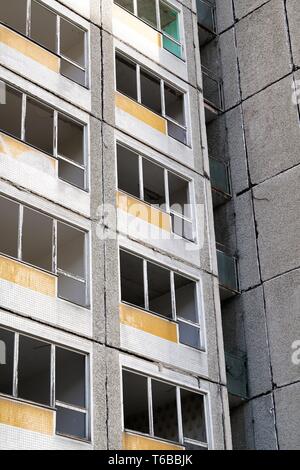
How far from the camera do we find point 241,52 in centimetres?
2830

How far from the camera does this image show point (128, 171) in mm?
23562

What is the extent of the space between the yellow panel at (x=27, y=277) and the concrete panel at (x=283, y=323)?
6.89 metres

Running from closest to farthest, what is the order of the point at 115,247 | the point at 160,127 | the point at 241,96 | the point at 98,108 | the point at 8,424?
the point at 8,424
the point at 115,247
the point at 98,108
the point at 160,127
the point at 241,96

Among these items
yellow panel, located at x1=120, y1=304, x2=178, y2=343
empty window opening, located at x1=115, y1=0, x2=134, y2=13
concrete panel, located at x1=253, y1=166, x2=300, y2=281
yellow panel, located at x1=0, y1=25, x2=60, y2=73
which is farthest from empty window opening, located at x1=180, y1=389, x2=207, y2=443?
empty window opening, located at x1=115, y1=0, x2=134, y2=13

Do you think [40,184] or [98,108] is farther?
[98,108]

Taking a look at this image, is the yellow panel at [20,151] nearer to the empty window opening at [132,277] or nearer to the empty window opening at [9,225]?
the empty window opening at [9,225]

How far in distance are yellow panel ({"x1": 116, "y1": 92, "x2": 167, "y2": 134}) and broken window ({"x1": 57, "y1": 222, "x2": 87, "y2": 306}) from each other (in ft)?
14.0

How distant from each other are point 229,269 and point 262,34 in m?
7.36

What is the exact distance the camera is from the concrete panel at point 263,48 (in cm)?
2684

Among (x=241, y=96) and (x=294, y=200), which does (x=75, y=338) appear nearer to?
(x=294, y=200)


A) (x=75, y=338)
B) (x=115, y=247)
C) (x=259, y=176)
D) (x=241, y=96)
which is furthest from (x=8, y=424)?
(x=241, y=96)

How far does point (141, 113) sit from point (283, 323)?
6440 mm

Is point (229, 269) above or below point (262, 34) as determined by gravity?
below

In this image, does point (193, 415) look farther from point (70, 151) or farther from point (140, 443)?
point (70, 151)
